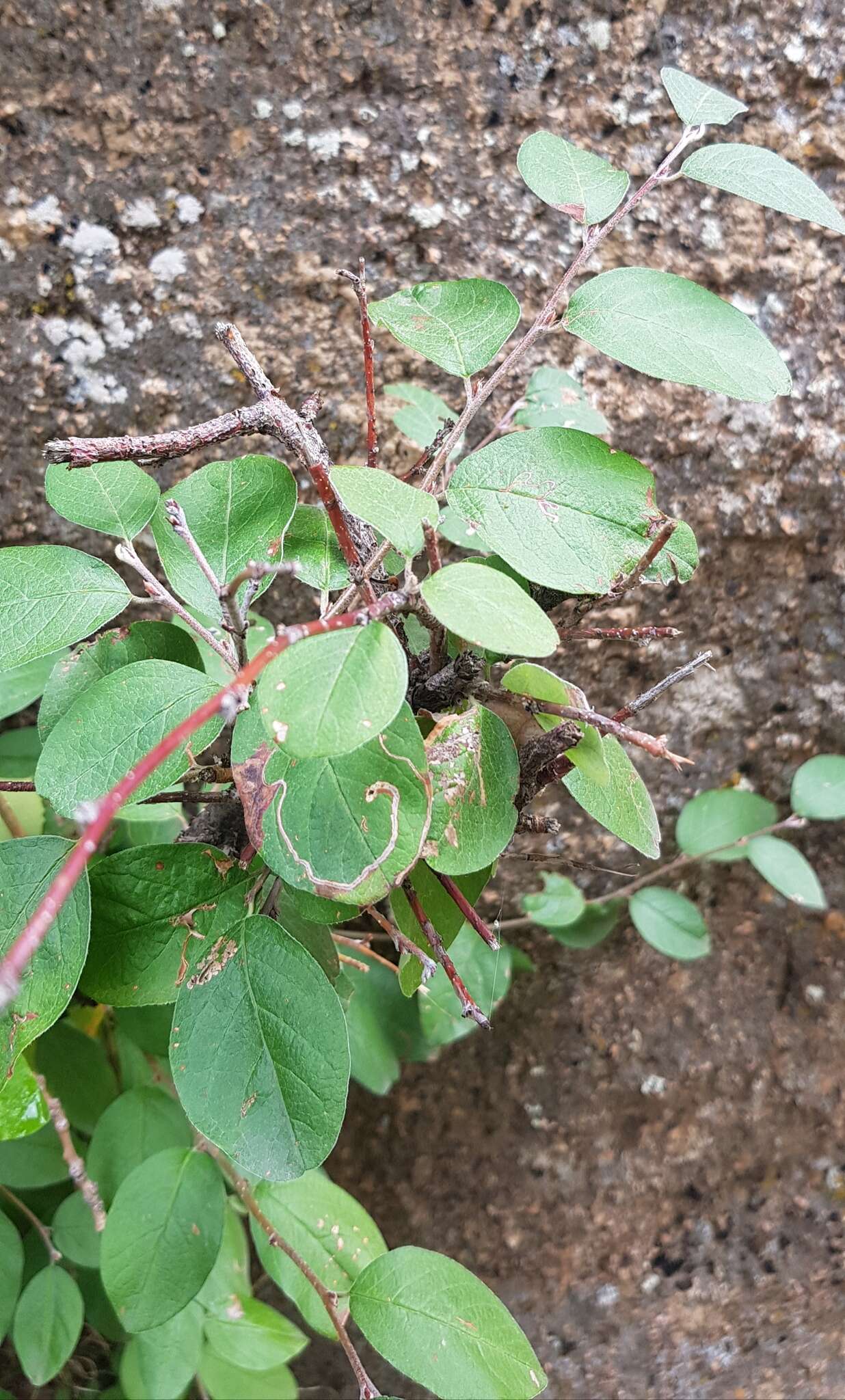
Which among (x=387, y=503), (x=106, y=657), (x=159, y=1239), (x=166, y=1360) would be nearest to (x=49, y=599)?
(x=106, y=657)

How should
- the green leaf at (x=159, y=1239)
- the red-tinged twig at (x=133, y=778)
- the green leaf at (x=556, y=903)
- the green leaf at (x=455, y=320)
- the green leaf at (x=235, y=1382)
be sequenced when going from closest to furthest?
the red-tinged twig at (x=133, y=778)
the green leaf at (x=455, y=320)
the green leaf at (x=159, y=1239)
the green leaf at (x=235, y=1382)
the green leaf at (x=556, y=903)

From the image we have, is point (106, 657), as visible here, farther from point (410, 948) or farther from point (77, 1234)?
point (77, 1234)

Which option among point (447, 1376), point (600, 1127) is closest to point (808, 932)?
point (600, 1127)

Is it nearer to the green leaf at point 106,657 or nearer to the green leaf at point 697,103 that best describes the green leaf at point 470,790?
the green leaf at point 106,657

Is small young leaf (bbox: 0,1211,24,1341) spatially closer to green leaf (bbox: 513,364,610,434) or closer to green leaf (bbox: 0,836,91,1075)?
green leaf (bbox: 0,836,91,1075)

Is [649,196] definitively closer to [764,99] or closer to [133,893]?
[764,99]

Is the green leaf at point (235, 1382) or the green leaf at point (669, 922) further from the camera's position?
the green leaf at point (669, 922)

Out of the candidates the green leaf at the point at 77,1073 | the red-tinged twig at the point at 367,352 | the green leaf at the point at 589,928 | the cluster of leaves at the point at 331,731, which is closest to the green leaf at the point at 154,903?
the cluster of leaves at the point at 331,731
